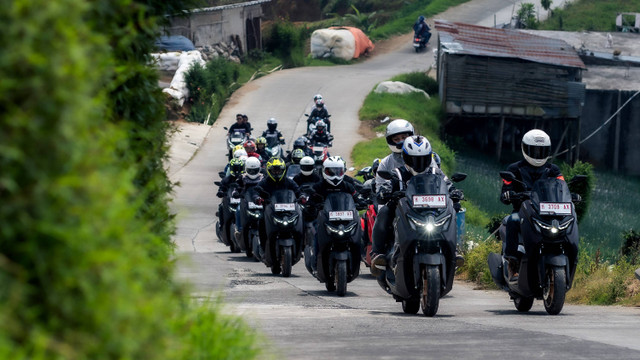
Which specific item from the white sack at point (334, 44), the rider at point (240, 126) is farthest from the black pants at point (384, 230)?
the white sack at point (334, 44)

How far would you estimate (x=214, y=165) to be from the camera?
34.5 m

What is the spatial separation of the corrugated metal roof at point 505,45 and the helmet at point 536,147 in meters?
29.4

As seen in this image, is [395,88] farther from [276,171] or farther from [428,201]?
[428,201]

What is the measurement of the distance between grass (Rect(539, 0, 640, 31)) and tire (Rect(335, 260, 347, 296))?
50.4 m

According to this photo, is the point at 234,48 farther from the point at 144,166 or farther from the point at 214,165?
the point at 144,166

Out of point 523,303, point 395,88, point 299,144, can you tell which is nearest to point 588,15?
Result: point 395,88

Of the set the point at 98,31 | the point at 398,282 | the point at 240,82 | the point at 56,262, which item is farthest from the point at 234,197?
the point at 240,82

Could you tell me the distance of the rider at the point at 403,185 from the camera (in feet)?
36.8

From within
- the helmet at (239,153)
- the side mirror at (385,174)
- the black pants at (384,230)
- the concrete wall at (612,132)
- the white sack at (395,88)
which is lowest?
the concrete wall at (612,132)

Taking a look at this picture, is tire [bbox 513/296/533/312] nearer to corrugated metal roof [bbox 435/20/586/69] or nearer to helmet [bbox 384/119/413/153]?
helmet [bbox 384/119/413/153]

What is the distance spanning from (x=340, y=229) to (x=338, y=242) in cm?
18

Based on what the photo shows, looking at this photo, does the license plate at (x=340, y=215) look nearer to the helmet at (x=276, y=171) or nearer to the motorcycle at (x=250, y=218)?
the helmet at (x=276, y=171)

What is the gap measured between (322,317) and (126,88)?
15.0 ft

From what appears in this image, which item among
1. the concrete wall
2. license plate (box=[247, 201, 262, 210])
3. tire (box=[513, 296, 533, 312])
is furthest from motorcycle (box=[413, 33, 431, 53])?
tire (box=[513, 296, 533, 312])
